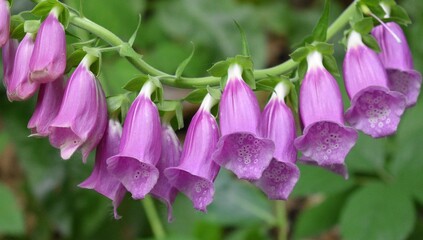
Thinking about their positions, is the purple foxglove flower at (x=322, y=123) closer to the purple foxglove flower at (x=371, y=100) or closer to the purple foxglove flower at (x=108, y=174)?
the purple foxglove flower at (x=371, y=100)

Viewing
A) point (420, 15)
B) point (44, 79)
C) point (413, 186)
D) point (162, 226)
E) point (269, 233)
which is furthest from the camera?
point (269, 233)

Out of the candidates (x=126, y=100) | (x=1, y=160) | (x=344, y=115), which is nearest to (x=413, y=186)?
(x=344, y=115)

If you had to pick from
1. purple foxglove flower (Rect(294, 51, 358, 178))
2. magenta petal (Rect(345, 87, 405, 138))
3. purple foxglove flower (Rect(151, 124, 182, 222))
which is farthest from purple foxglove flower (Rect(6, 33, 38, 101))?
magenta petal (Rect(345, 87, 405, 138))

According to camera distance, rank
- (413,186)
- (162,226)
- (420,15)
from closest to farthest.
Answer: (413,186) < (162,226) < (420,15)

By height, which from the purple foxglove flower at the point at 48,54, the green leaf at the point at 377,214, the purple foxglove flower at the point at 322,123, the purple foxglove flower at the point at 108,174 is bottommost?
the green leaf at the point at 377,214

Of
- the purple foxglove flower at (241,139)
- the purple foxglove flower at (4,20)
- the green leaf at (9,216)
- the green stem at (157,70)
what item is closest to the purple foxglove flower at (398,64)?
the green stem at (157,70)

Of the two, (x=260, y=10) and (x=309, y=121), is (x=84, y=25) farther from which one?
(x=260, y=10)
